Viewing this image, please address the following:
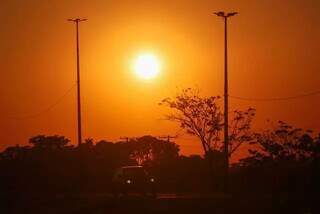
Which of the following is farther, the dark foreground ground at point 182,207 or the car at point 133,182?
the car at point 133,182

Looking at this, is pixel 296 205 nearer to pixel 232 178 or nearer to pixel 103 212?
pixel 103 212

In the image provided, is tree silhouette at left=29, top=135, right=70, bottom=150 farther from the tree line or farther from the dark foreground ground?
the dark foreground ground

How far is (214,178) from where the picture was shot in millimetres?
66375

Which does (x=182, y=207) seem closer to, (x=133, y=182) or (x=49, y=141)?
(x=133, y=182)

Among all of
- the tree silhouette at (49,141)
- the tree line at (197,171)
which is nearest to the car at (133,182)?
the tree line at (197,171)

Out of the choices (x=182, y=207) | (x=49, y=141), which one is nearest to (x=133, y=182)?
(x=182, y=207)

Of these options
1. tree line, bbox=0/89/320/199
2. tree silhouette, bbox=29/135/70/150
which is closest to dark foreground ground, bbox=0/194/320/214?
tree line, bbox=0/89/320/199

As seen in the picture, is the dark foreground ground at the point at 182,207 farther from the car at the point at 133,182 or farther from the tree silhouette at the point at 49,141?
the tree silhouette at the point at 49,141

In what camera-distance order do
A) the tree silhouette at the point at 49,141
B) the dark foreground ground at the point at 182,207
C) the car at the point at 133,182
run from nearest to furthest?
the dark foreground ground at the point at 182,207 → the car at the point at 133,182 → the tree silhouette at the point at 49,141

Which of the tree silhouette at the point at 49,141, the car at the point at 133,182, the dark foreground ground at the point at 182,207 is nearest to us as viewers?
the dark foreground ground at the point at 182,207

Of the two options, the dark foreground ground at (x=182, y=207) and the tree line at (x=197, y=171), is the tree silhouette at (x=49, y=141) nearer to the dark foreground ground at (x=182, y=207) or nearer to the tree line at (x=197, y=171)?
the tree line at (x=197, y=171)

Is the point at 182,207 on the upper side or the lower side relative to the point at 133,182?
upper

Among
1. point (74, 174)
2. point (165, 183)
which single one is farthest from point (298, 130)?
point (74, 174)

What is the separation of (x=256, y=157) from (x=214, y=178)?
14.4 feet
